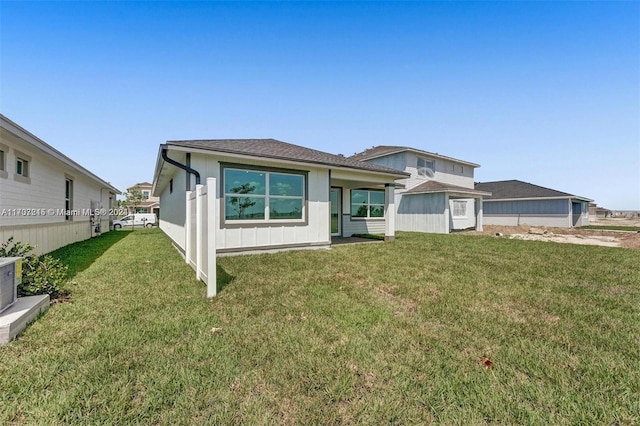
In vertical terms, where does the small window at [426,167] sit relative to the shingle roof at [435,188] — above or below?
above

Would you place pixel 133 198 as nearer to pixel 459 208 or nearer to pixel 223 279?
pixel 459 208

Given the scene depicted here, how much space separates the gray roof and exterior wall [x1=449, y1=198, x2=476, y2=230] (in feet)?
16.7

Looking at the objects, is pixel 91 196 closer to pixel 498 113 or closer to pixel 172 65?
pixel 172 65

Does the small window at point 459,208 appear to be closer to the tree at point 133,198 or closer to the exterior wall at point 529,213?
the exterior wall at point 529,213

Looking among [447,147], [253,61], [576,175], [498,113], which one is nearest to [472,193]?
[447,147]

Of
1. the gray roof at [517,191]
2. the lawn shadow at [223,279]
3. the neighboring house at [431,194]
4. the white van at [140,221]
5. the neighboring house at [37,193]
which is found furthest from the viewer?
the white van at [140,221]

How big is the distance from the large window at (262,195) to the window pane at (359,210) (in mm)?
5778

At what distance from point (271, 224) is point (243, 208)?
39.2 inches

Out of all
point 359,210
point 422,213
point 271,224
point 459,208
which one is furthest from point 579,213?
point 271,224

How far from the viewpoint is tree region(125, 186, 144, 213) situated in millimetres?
43744

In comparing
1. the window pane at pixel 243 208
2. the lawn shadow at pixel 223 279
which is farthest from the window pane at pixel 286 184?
the lawn shadow at pixel 223 279

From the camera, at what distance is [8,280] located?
3275 mm

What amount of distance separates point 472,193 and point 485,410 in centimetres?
1917

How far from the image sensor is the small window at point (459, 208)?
2033 cm
